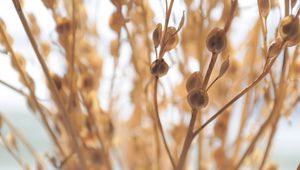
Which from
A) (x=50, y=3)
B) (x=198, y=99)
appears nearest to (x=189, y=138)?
(x=198, y=99)

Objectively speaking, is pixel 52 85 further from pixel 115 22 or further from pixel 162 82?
pixel 162 82

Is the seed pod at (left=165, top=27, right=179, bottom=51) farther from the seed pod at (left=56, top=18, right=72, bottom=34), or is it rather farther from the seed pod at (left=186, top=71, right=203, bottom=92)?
the seed pod at (left=56, top=18, right=72, bottom=34)

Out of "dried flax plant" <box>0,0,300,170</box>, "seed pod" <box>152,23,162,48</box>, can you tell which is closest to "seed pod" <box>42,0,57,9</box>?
"dried flax plant" <box>0,0,300,170</box>

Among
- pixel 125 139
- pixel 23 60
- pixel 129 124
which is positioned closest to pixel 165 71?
pixel 23 60

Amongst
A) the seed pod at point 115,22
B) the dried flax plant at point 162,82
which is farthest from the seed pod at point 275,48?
the seed pod at point 115,22

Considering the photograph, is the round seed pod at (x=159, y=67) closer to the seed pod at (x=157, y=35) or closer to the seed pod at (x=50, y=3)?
the seed pod at (x=157, y=35)

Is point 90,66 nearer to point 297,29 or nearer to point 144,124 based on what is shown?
point 144,124

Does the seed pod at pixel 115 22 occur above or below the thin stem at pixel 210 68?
above
